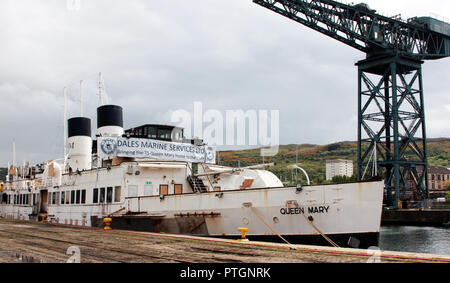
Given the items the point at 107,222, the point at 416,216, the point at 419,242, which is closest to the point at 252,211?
the point at 107,222

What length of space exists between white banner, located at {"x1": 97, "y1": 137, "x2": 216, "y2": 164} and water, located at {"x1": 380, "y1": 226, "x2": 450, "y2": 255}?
12.8 m

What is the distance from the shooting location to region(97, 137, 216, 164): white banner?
21.7 m

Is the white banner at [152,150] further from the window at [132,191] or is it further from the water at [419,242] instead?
the water at [419,242]

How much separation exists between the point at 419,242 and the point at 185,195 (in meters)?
19.5

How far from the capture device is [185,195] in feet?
59.8

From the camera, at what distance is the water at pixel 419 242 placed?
25.4 metres

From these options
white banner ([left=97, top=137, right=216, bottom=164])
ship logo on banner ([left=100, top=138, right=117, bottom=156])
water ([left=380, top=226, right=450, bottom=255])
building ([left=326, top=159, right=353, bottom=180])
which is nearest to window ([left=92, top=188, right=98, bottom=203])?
white banner ([left=97, top=137, right=216, bottom=164])

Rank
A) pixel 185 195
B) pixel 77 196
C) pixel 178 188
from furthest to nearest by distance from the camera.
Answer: pixel 77 196 → pixel 178 188 → pixel 185 195

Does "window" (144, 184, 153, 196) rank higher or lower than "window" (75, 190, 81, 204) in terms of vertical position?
higher

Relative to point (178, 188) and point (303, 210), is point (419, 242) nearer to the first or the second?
point (303, 210)

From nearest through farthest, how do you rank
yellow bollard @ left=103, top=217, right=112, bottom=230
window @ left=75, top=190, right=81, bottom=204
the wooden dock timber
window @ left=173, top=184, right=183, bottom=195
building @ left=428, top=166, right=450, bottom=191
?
1. the wooden dock timber
2. yellow bollard @ left=103, top=217, right=112, bottom=230
3. window @ left=173, top=184, right=183, bottom=195
4. window @ left=75, top=190, right=81, bottom=204
5. building @ left=428, top=166, right=450, bottom=191

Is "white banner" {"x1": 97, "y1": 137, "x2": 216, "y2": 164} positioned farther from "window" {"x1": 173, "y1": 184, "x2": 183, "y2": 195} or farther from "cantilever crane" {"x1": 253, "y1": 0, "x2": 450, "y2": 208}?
"cantilever crane" {"x1": 253, "y1": 0, "x2": 450, "y2": 208}
